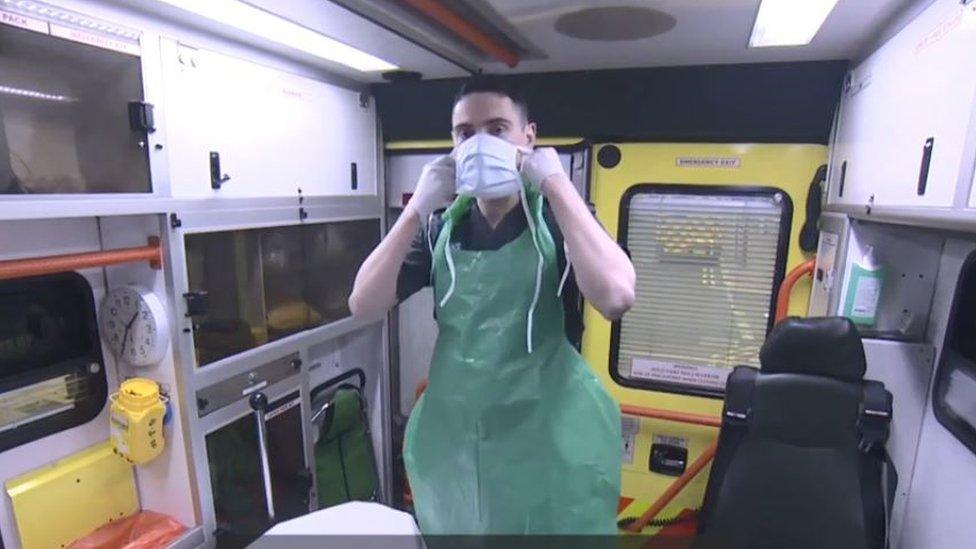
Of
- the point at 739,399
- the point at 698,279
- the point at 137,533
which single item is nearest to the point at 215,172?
the point at 137,533

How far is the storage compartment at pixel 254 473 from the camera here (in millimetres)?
1959

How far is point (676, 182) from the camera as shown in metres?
2.49

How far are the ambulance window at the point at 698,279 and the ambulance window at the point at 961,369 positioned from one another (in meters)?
0.91

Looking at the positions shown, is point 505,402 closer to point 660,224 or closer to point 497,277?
point 497,277

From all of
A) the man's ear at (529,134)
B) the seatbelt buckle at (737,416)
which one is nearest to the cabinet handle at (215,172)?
the man's ear at (529,134)

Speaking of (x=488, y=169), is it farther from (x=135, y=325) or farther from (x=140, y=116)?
(x=135, y=325)

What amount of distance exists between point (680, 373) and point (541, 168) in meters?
1.86

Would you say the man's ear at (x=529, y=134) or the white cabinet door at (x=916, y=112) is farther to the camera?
the man's ear at (x=529, y=134)

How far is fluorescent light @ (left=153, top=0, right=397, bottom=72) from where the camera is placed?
4.95ft

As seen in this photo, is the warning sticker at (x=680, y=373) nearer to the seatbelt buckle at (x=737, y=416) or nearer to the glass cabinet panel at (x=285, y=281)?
the seatbelt buckle at (x=737, y=416)

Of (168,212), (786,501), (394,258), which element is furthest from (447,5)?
(786,501)

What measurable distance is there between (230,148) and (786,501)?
2.27m

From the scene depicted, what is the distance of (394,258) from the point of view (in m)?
1.29

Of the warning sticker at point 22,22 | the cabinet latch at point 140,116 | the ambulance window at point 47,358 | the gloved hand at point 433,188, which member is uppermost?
the warning sticker at point 22,22
